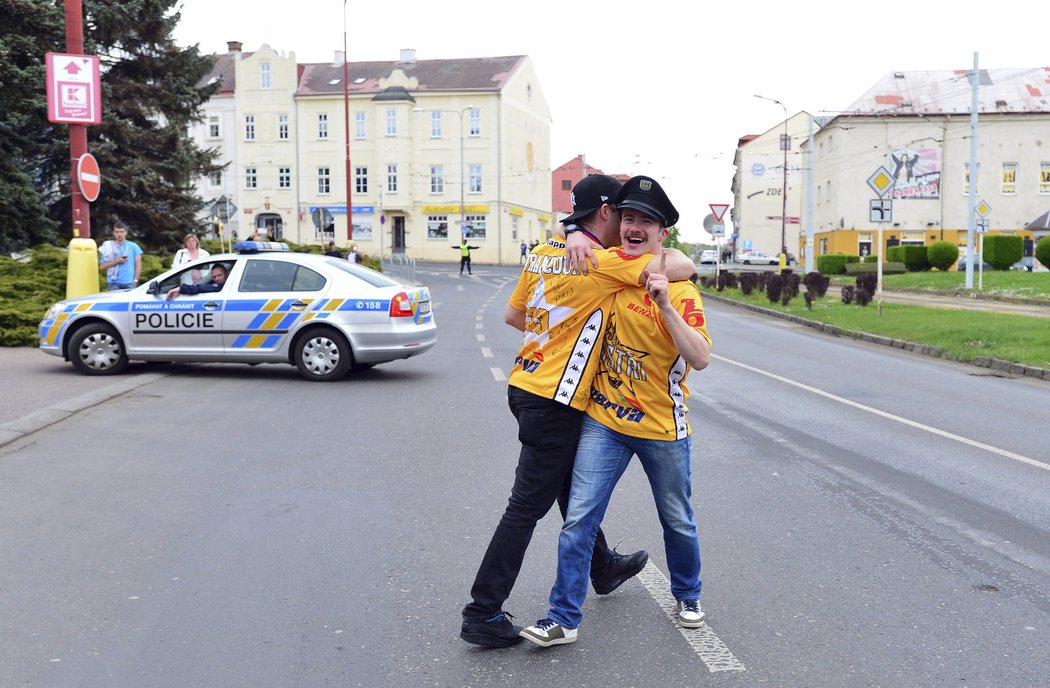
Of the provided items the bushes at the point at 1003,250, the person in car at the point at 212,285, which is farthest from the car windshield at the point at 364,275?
the bushes at the point at 1003,250

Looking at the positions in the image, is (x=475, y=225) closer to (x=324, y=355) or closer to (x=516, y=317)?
(x=324, y=355)

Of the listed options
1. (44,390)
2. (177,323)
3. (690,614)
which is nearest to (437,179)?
(177,323)

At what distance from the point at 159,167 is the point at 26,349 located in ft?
53.8

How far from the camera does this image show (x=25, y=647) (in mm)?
4207

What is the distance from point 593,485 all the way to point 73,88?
13.8 meters

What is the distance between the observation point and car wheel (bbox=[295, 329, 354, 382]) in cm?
1272

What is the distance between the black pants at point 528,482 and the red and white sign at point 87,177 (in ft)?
42.4

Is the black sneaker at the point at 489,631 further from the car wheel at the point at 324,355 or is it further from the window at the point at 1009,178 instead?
the window at the point at 1009,178

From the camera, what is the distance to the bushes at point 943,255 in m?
47.7

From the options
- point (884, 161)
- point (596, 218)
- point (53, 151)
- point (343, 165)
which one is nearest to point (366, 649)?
point (596, 218)

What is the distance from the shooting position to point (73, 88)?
605 inches

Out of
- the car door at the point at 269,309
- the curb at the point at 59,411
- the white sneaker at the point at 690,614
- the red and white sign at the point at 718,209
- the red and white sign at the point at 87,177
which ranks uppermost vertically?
the red and white sign at the point at 718,209

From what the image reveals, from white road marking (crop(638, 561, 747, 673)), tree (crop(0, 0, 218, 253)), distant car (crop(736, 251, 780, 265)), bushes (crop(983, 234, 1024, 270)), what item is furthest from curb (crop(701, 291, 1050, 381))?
distant car (crop(736, 251, 780, 265))

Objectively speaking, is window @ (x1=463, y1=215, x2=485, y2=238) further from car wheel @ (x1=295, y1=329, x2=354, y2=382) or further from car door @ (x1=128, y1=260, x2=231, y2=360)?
car wheel @ (x1=295, y1=329, x2=354, y2=382)
